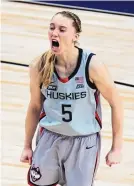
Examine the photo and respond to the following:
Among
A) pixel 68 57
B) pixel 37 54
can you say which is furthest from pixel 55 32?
pixel 37 54

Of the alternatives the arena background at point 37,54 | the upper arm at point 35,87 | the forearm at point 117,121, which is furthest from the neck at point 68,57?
the arena background at point 37,54

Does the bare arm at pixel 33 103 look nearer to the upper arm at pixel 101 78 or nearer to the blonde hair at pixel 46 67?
the blonde hair at pixel 46 67

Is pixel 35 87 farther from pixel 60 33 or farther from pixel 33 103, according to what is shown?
pixel 60 33

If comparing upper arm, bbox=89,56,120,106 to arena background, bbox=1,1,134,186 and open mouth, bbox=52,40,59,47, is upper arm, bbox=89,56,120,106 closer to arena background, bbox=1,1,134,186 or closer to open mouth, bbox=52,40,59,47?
open mouth, bbox=52,40,59,47

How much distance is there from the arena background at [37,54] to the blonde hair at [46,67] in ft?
5.07

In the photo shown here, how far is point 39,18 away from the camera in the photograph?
29.4 ft

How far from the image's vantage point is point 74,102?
3.06 metres

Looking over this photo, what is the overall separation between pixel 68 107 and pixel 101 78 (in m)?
0.21

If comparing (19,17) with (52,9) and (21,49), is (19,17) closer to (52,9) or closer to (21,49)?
(52,9)

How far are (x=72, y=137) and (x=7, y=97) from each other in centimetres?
291

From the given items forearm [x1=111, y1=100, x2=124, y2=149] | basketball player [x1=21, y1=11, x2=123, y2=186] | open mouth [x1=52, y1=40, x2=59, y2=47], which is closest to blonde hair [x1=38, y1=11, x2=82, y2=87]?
basketball player [x1=21, y1=11, x2=123, y2=186]

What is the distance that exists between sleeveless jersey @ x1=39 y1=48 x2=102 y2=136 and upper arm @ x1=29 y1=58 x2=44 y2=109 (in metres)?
0.04

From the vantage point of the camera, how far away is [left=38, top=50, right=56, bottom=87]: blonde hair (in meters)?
3.04

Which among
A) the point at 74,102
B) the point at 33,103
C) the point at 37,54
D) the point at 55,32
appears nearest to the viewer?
the point at 55,32
